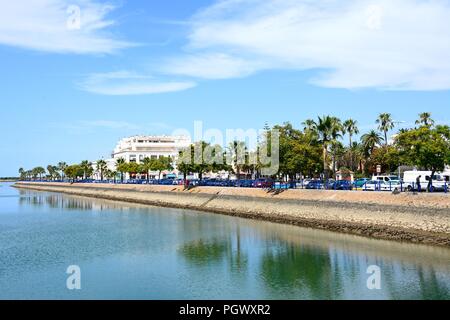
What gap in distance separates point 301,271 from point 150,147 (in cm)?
15169

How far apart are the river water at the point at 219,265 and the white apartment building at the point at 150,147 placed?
421ft

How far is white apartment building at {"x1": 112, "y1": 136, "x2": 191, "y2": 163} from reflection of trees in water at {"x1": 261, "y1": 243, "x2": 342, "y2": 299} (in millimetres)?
137915

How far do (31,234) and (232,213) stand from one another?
22.8 meters

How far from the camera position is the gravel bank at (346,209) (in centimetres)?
3378

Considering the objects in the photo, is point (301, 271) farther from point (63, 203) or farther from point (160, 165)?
point (160, 165)

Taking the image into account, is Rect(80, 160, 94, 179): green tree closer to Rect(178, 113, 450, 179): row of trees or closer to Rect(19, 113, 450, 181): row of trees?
Rect(19, 113, 450, 181): row of trees

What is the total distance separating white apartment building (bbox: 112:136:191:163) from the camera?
174 metres

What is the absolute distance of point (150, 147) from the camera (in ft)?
578

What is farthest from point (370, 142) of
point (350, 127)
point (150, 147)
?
point (150, 147)


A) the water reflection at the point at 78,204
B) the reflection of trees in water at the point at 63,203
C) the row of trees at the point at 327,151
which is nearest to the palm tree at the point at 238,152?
the row of trees at the point at 327,151

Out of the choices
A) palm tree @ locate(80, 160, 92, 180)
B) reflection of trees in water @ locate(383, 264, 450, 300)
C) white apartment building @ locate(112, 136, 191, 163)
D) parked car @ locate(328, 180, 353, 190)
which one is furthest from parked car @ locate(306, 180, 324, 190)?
palm tree @ locate(80, 160, 92, 180)

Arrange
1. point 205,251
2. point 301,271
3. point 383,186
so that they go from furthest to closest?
point 383,186, point 205,251, point 301,271

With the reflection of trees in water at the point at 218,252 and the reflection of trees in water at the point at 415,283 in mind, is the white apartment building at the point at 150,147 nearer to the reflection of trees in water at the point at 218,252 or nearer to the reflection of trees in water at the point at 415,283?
the reflection of trees in water at the point at 218,252
